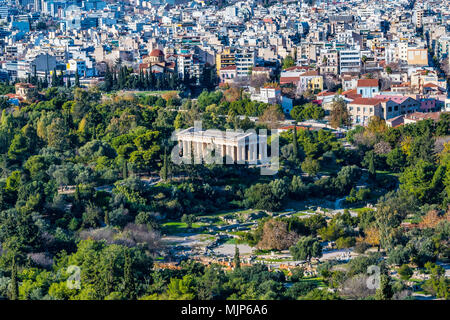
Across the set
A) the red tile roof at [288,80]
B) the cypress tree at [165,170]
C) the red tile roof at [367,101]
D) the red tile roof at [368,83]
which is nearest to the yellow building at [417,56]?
the red tile roof at [368,83]

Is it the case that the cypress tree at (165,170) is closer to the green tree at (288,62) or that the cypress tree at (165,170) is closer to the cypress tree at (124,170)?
the cypress tree at (124,170)

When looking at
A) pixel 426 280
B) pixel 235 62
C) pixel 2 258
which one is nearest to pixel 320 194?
pixel 426 280

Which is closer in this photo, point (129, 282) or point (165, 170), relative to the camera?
point (129, 282)

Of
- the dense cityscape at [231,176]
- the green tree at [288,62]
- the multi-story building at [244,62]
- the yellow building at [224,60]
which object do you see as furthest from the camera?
the yellow building at [224,60]

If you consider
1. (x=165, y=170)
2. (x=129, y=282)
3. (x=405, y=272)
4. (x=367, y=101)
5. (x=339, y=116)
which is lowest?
(x=405, y=272)

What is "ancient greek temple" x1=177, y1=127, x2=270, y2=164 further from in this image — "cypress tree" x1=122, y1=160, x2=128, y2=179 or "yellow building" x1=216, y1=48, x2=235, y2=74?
"yellow building" x1=216, y1=48, x2=235, y2=74

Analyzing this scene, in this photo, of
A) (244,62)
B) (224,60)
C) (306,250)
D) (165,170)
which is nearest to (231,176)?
(165,170)

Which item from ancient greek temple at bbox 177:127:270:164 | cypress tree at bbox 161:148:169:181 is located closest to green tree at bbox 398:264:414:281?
cypress tree at bbox 161:148:169:181

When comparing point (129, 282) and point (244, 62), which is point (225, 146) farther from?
point (244, 62)
